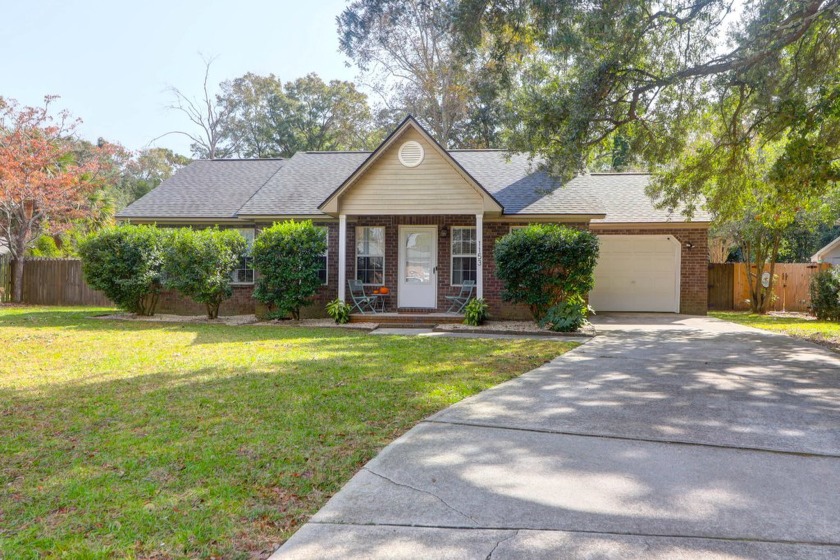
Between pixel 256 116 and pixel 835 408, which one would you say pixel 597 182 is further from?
pixel 256 116

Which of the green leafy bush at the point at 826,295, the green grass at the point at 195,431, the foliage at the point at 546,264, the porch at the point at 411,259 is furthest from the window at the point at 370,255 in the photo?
the green leafy bush at the point at 826,295

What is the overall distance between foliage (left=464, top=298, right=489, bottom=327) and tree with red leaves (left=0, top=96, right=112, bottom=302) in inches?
636

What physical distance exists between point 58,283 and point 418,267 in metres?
14.1

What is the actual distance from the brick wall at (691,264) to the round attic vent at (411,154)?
646 centimetres

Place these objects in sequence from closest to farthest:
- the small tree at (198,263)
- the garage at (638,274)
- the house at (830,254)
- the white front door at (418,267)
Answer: the small tree at (198,263) → the white front door at (418,267) → the garage at (638,274) → the house at (830,254)

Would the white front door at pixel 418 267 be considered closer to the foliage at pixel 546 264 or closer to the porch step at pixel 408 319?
the porch step at pixel 408 319

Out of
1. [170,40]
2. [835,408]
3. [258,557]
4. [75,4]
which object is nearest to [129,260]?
[75,4]

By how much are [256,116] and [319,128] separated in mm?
4189

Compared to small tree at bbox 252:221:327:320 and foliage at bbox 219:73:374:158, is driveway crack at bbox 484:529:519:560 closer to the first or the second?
small tree at bbox 252:221:327:320

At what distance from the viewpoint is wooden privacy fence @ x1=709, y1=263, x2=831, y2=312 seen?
19.9 m

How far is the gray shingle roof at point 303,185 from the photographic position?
15.3 meters

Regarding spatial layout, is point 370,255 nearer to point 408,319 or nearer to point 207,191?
point 408,319

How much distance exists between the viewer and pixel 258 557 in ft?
8.69

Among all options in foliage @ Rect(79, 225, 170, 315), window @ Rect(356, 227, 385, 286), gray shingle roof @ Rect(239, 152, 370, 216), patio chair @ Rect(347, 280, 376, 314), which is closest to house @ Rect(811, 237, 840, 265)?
gray shingle roof @ Rect(239, 152, 370, 216)
